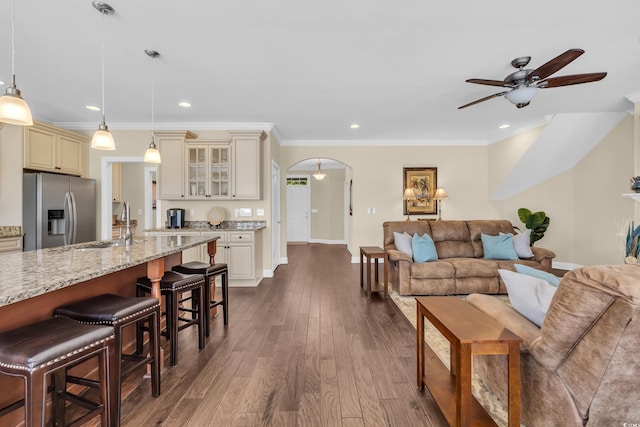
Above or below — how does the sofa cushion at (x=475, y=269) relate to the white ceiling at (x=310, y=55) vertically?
below

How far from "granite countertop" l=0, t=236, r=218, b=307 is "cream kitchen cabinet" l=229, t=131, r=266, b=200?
93.9 inches

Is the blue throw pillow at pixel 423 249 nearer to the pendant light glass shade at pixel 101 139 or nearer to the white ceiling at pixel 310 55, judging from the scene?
the white ceiling at pixel 310 55

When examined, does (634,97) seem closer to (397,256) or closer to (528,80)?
(528,80)

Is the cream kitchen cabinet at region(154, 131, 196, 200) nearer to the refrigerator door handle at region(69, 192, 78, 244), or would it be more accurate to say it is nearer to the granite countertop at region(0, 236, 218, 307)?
the refrigerator door handle at region(69, 192, 78, 244)

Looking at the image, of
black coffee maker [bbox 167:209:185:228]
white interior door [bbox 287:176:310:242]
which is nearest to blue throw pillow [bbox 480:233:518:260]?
black coffee maker [bbox 167:209:185:228]

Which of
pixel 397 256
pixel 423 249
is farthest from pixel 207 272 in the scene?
pixel 423 249

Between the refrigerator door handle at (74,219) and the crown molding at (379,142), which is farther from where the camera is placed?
the crown molding at (379,142)

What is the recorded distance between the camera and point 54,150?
4.12 m

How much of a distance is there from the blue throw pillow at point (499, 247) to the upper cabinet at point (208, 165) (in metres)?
3.45

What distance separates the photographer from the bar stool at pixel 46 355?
1.05 m

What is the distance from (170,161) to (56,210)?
1597mm

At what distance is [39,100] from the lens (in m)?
3.67

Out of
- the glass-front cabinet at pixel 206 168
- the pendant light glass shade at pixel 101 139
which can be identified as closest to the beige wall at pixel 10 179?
the glass-front cabinet at pixel 206 168

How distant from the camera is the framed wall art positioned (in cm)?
598
